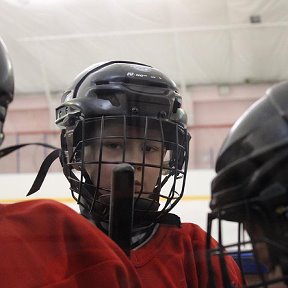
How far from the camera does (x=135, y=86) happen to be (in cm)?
72

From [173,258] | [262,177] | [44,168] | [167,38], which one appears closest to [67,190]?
[44,168]

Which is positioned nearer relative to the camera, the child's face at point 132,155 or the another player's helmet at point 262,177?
the another player's helmet at point 262,177

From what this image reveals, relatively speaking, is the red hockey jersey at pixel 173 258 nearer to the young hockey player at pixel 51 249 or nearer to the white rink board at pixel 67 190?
the white rink board at pixel 67 190

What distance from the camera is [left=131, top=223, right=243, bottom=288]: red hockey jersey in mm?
618

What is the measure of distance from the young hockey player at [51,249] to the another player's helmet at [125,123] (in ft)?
0.60

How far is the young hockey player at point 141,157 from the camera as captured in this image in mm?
653

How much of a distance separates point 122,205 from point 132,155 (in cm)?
15

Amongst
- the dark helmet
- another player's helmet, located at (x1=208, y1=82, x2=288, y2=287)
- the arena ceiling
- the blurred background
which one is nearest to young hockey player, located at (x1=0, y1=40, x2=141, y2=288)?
the dark helmet

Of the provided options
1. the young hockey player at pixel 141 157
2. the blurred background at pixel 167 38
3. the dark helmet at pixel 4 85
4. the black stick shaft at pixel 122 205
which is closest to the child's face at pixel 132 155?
the young hockey player at pixel 141 157

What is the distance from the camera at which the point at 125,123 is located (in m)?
0.68

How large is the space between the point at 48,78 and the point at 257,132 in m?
1.22

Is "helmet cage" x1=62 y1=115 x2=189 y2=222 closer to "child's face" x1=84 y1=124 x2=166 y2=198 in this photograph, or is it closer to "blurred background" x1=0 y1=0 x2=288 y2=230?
"child's face" x1=84 y1=124 x2=166 y2=198

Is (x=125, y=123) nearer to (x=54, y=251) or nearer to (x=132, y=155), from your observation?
(x=132, y=155)

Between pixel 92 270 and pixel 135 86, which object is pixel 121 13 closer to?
pixel 135 86
